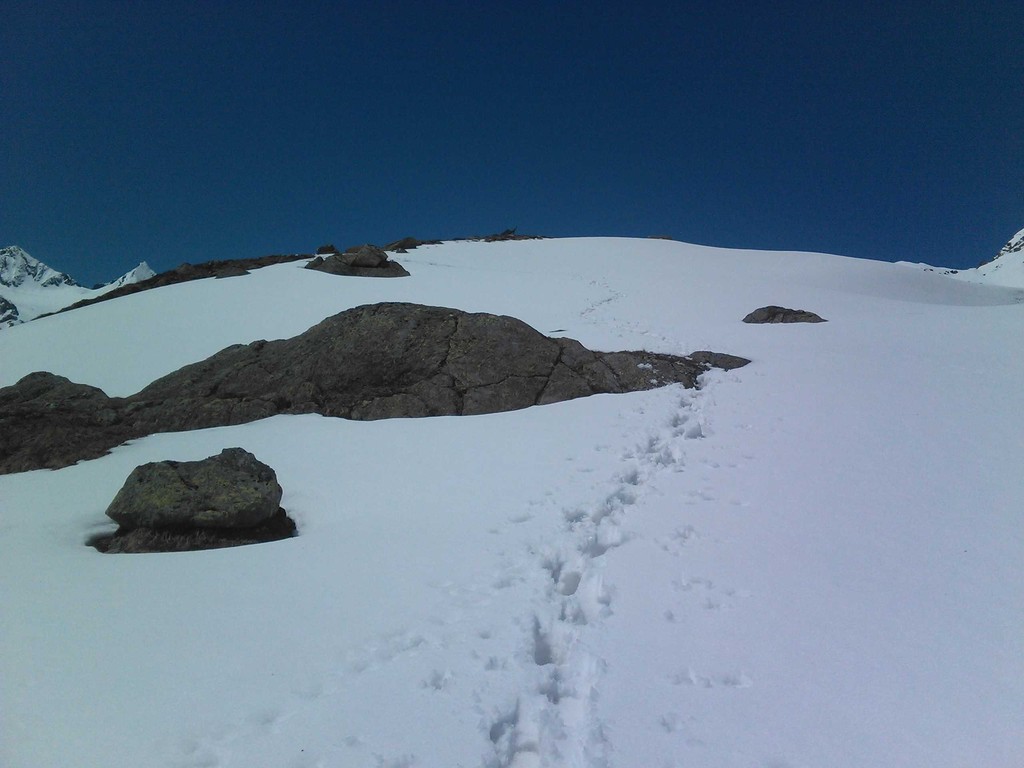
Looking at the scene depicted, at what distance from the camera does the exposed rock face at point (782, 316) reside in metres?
17.0

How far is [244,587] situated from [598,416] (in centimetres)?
634

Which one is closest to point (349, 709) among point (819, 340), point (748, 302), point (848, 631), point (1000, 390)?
point (848, 631)

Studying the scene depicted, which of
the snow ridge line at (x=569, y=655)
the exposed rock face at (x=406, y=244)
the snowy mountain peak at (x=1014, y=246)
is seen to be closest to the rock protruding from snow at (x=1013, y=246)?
the snowy mountain peak at (x=1014, y=246)

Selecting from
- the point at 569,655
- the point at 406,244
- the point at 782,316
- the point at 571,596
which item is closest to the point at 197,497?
the point at 571,596

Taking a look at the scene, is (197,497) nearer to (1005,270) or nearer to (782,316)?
(782,316)

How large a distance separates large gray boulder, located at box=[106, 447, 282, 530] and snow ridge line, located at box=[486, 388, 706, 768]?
3.19 metres

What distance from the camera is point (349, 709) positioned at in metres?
2.90

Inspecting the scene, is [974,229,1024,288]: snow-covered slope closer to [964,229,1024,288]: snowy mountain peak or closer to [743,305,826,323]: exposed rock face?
[964,229,1024,288]: snowy mountain peak

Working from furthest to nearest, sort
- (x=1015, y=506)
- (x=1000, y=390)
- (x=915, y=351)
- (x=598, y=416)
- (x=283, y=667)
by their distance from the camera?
(x=915, y=351)
(x=598, y=416)
(x=1000, y=390)
(x=1015, y=506)
(x=283, y=667)

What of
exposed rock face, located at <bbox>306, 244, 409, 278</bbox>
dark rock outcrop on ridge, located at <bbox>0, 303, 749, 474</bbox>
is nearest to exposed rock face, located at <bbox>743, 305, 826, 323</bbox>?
dark rock outcrop on ridge, located at <bbox>0, 303, 749, 474</bbox>

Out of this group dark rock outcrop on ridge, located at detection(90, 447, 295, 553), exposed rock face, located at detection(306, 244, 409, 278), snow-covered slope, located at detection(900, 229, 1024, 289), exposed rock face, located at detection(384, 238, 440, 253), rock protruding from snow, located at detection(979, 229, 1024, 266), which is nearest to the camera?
dark rock outcrop on ridge, located at detection(90, 447, 295, 553)

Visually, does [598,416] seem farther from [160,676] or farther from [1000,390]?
[160,676]

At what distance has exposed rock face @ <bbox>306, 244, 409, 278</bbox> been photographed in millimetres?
22406

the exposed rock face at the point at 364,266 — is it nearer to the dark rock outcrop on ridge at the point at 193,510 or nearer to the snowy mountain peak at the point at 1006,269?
the dark rock outcrop on ridge at the point at 193,510
